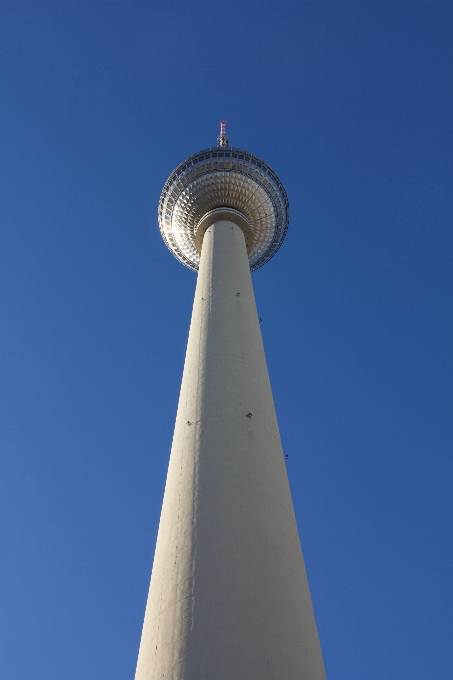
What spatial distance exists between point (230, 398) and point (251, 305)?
7.79m

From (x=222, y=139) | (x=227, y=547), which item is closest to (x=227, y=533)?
(x=227, y=547)

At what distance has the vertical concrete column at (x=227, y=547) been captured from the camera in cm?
1280

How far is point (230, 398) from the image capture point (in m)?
20.0

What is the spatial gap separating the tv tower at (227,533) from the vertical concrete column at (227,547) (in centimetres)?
3

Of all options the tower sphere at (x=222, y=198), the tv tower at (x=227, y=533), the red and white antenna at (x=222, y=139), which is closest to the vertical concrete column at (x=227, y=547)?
the tv tower at (x=227, y=533)

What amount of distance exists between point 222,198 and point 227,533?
2630cm

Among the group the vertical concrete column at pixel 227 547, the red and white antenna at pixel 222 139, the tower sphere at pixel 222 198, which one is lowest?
the vertical concrete column at pixel 227 547

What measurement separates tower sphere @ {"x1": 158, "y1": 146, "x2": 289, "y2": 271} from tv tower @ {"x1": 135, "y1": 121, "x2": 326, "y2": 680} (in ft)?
34.5

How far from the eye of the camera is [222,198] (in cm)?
3709

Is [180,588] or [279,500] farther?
[279,500]

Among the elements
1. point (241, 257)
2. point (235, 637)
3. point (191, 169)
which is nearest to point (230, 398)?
point (235, 637)

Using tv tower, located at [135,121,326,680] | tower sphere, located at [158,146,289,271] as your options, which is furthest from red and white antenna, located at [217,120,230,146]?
tv tower, located at [135,121,326,680]

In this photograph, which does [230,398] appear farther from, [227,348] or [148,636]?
[148,636]

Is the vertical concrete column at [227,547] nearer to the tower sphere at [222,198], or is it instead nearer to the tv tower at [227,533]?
the tv tower at [227,533]
